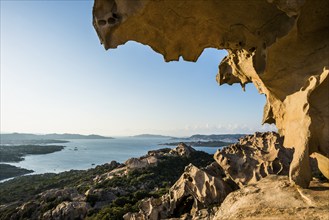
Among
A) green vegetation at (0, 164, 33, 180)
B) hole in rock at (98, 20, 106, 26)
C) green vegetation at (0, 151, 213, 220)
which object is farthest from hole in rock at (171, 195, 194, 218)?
green vegetation at (0, 164, 33, 180)

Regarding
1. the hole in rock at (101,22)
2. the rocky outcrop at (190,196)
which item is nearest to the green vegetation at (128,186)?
the rocky outcrop at (190,196)

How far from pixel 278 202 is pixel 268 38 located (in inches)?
178

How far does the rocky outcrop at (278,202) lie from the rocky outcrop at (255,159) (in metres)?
3.88

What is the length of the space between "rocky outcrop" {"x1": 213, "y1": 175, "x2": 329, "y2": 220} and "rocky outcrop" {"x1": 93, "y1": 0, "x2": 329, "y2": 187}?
0.43m

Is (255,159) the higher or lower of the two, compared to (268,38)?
lower

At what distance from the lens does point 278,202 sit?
5930 millimetres

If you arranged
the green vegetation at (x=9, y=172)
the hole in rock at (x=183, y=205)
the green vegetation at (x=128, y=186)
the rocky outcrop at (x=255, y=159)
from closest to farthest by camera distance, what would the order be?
the rocky outcrop at (x=255, y=159)
the hole in rock at (x=183, y=205)
the green vegetation at (x=128, y=186)
the green vegetation at (x=9, y=172)

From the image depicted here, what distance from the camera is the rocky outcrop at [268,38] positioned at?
6.75 m

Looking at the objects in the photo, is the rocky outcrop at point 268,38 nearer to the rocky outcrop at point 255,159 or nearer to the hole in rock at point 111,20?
the hole in rock at point 111,20

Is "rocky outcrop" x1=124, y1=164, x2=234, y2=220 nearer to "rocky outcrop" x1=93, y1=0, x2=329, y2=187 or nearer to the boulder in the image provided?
"rocky outcrop" x1=93, y1=0, x2=329, y2=187

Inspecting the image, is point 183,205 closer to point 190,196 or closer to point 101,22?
point 190,196

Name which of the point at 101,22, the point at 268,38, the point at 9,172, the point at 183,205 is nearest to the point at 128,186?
the point at 183,205

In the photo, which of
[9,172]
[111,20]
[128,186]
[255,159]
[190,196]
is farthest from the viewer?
[9,172]

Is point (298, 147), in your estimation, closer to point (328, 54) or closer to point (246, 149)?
point (328, 54)
